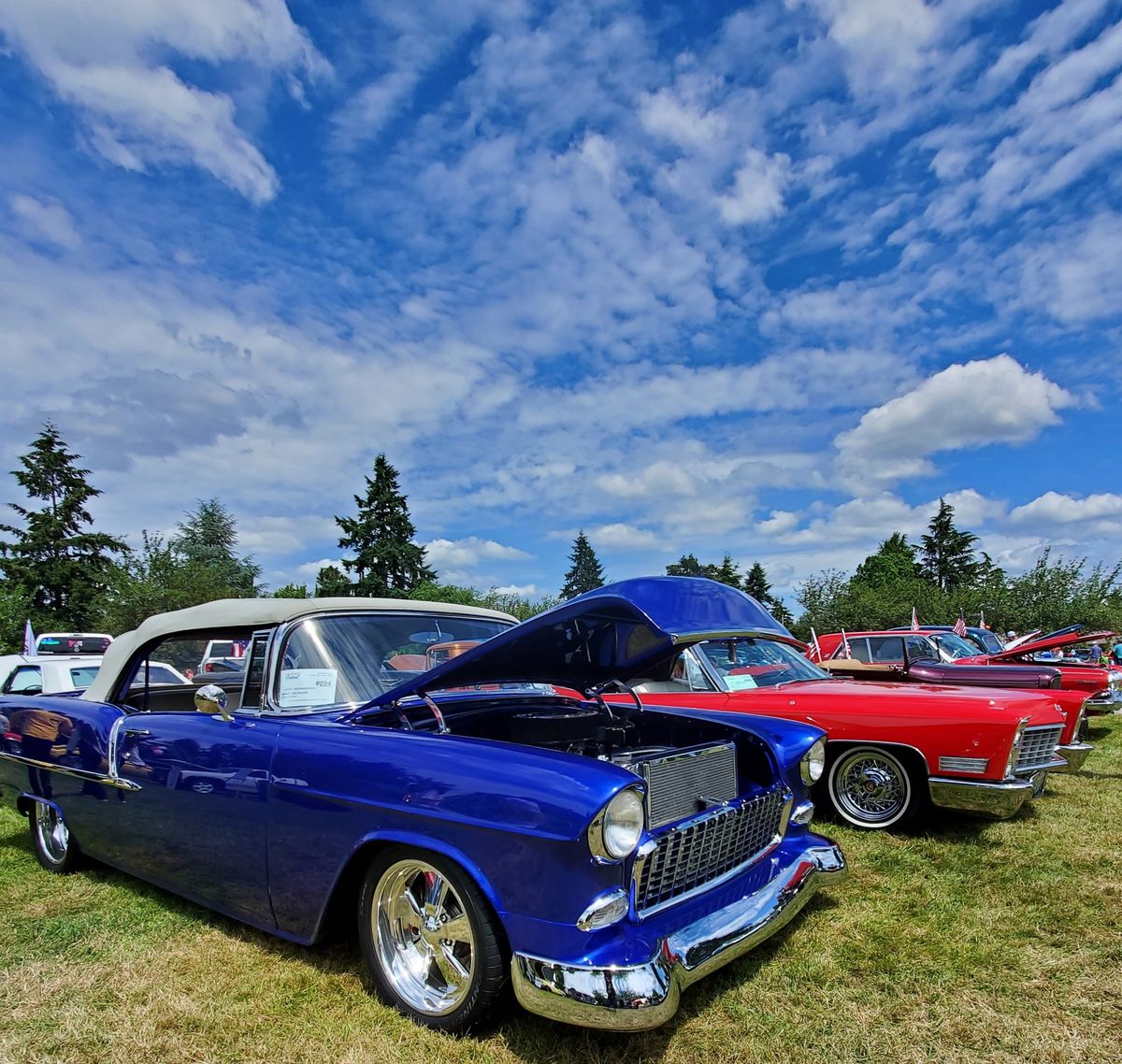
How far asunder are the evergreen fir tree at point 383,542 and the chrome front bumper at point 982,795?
40272mm

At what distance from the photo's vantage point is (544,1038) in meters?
2.38

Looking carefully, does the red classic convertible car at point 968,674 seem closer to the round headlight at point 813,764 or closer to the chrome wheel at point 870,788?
the chrome wheel at point 870,788

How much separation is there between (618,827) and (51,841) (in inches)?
152

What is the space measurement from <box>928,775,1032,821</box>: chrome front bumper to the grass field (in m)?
0.50

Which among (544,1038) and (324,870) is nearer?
(544,1038)

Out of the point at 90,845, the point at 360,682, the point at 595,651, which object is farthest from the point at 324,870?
the point at 90,845

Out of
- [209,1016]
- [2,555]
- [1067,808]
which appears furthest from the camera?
[2,555]

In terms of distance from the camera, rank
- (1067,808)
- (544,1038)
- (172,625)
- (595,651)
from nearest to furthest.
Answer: (544,1038) < (595,651) < (172,625) < (1067,808)

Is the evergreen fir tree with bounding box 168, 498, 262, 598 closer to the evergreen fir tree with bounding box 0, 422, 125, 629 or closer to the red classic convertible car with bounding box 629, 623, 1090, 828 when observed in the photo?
the evergreen fir tree with bounding box 0, 422, 125, 629

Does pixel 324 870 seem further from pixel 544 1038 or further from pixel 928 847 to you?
pixel 928 847

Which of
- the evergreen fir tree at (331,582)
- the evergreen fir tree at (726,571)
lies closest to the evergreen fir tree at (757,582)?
the evergreen fir tree at (726,571)

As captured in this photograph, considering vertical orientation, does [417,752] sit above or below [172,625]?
below

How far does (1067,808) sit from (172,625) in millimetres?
6115

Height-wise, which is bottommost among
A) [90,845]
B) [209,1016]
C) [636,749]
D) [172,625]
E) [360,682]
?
[209,1016]
